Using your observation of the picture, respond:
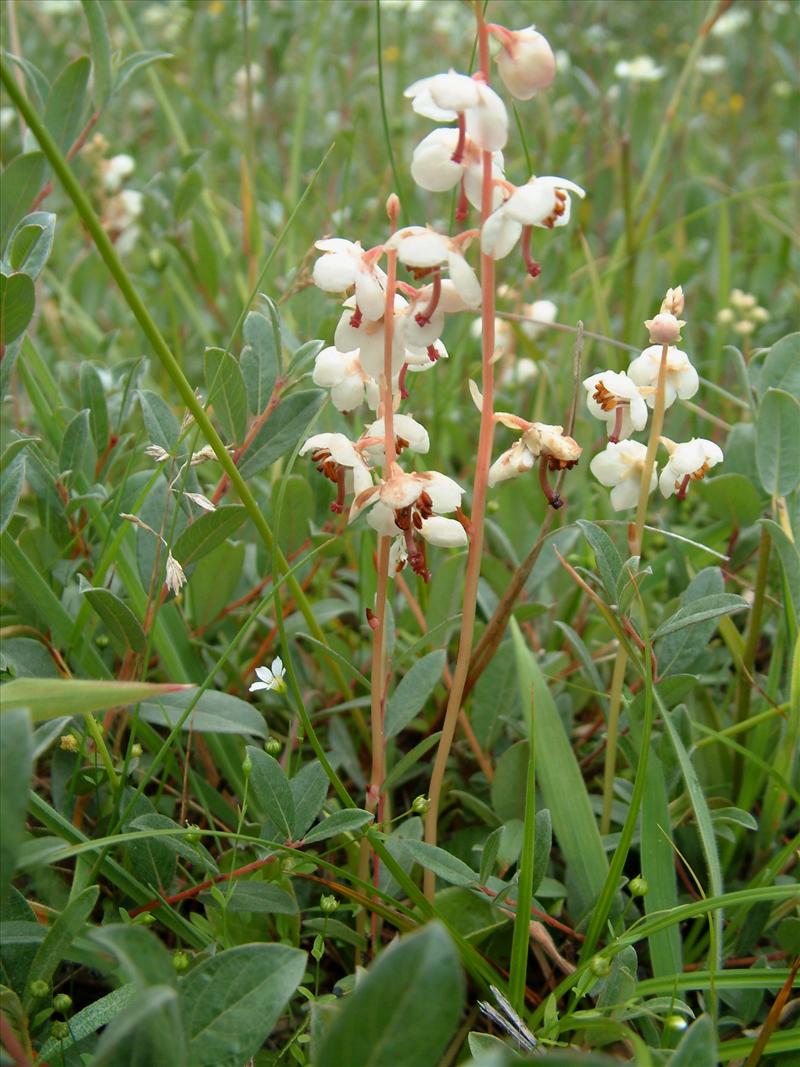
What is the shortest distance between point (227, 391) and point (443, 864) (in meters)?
0.49

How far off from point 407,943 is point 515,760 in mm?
486

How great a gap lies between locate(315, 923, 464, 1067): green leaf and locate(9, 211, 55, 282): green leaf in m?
0.72

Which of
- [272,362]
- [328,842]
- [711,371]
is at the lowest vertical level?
[711,371]

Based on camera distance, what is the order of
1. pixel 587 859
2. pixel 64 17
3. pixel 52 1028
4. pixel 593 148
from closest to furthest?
pixel 52 1028 < pixel 587 859 < pixel 593 148 < pixel 64 17

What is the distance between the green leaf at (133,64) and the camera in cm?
127

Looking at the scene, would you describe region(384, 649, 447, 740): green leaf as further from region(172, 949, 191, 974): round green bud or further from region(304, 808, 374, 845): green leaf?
region(172, 949, 191, 974): round green bud

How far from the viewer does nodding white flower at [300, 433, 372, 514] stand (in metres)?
0.83

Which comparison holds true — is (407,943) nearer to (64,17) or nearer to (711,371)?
(711,371)

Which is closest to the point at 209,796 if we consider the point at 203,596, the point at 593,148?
the point at 203,596

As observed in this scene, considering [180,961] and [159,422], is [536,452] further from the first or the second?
[180,961]

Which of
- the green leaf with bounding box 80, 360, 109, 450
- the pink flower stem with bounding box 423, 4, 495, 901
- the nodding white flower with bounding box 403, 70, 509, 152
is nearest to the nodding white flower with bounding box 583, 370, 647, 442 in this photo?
the pink flower stem with bounding box 423, 4, 495, 901

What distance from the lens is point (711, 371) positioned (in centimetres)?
201

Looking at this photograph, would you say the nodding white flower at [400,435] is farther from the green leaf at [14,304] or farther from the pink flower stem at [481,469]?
the green leaf at [14,304]

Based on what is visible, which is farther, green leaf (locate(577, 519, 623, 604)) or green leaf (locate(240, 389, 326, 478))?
green leaf (locate(240, 389, 326, 478))
